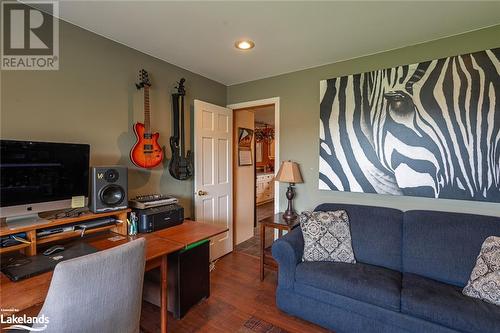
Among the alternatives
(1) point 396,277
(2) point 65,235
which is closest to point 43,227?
(2) point 65,235

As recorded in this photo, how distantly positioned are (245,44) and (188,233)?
1.74 meters

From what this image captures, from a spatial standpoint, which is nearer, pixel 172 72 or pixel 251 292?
pixel 251 292

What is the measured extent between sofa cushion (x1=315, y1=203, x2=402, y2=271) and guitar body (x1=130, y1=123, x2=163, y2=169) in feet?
6.42

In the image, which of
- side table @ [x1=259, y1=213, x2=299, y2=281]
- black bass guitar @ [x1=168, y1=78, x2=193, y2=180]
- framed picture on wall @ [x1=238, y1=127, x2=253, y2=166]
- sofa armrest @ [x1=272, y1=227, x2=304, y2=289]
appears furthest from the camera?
framed picture on wall @ [x1=238, y1=127, x2=253, y2=166]

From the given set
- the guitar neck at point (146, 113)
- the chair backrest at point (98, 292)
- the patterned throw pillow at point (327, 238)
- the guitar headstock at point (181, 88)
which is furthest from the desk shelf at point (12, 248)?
the patterned throw pillow at point (327, 238)

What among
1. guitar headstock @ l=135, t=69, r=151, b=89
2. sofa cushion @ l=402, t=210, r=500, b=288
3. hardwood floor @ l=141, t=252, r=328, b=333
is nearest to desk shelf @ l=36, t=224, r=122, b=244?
hardwood floor @ l=141, t=252, r=328, b=333

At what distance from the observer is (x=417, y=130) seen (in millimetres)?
2191

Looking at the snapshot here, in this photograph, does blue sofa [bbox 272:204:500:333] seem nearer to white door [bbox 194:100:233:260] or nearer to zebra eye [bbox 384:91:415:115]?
zebra eye [bbox 384:91:415:115]

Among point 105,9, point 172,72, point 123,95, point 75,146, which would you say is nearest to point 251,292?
point 75,146

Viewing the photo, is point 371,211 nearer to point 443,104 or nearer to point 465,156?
point 465,156

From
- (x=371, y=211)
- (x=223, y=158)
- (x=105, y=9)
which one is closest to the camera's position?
(x=105, y=9)

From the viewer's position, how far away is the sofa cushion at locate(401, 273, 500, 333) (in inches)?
53.2

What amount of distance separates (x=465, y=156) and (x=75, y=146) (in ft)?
10.0

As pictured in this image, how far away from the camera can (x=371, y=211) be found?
2238 mm
